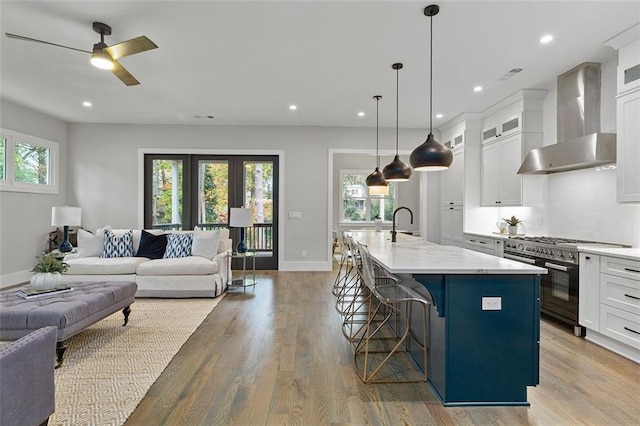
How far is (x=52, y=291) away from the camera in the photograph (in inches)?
117

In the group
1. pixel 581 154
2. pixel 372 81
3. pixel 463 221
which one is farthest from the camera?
pixel 463 221

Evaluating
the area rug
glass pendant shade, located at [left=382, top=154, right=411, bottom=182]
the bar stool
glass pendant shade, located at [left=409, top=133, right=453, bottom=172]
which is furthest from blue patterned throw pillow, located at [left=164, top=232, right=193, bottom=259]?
glass pendant shade, located at [left=409, top=133, right=453, bottom=172]

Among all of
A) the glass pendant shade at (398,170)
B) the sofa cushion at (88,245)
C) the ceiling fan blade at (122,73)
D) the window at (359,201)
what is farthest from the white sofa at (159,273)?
the window at (359,201)

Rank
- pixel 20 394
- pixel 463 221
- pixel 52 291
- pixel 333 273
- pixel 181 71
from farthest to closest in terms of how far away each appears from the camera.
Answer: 1. pixel 333 273
2. pixel 463 221
3. pixel 181 71
4. pixel 52 291
5. pixel 20 394

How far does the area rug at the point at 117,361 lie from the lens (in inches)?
79.4

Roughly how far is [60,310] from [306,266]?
4432 millimetres

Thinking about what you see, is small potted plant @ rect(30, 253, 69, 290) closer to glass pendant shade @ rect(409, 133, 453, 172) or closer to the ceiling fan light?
the ceiling fan light

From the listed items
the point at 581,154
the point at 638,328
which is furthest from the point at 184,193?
the point at 638,328

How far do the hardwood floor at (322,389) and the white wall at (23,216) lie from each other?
13.5 ft

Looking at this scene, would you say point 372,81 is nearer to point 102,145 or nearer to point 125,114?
point 125,114

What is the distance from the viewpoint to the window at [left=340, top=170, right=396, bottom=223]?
937 centimetres

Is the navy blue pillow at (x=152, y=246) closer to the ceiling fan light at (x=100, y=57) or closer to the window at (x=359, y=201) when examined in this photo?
the ceiling fan light at (x=100, y=57)

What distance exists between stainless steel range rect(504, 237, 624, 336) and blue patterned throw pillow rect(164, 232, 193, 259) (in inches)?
178

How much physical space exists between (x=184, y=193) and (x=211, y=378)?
16.0ft
